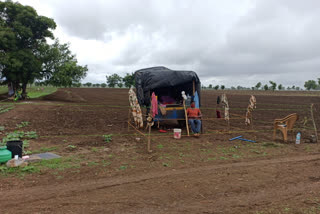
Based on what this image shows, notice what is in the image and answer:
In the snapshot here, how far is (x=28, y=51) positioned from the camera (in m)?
19.7

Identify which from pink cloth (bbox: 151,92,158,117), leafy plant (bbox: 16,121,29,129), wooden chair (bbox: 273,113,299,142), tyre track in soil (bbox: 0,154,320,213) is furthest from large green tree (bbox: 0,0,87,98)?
wooden chair (bbox: 273,113,299,142)

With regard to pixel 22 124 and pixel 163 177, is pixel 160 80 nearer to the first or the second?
pixel 163 177

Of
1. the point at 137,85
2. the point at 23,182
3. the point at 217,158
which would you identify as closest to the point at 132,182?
the point at 23,182

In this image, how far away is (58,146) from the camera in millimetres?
7305

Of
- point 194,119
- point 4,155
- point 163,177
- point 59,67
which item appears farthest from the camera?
point 59,67

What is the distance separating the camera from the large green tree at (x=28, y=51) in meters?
18.3

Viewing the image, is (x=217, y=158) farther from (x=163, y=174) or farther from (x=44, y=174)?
(x=44, y=174)

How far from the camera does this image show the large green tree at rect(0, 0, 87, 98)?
18.3 meters

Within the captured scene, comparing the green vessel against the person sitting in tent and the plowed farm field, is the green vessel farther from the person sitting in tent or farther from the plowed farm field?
the person sitting in tent

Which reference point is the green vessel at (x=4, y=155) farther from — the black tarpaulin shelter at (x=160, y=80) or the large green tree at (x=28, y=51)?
the large green tree at (x=28, y=51)

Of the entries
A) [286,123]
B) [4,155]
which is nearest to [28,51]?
[4,155]

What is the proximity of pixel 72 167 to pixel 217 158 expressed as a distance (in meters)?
4.15

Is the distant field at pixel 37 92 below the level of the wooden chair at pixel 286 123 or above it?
above

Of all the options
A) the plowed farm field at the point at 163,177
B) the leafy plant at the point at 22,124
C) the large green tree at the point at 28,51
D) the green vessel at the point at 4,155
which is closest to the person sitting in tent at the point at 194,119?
the plowed farm field at the point at 163,177
